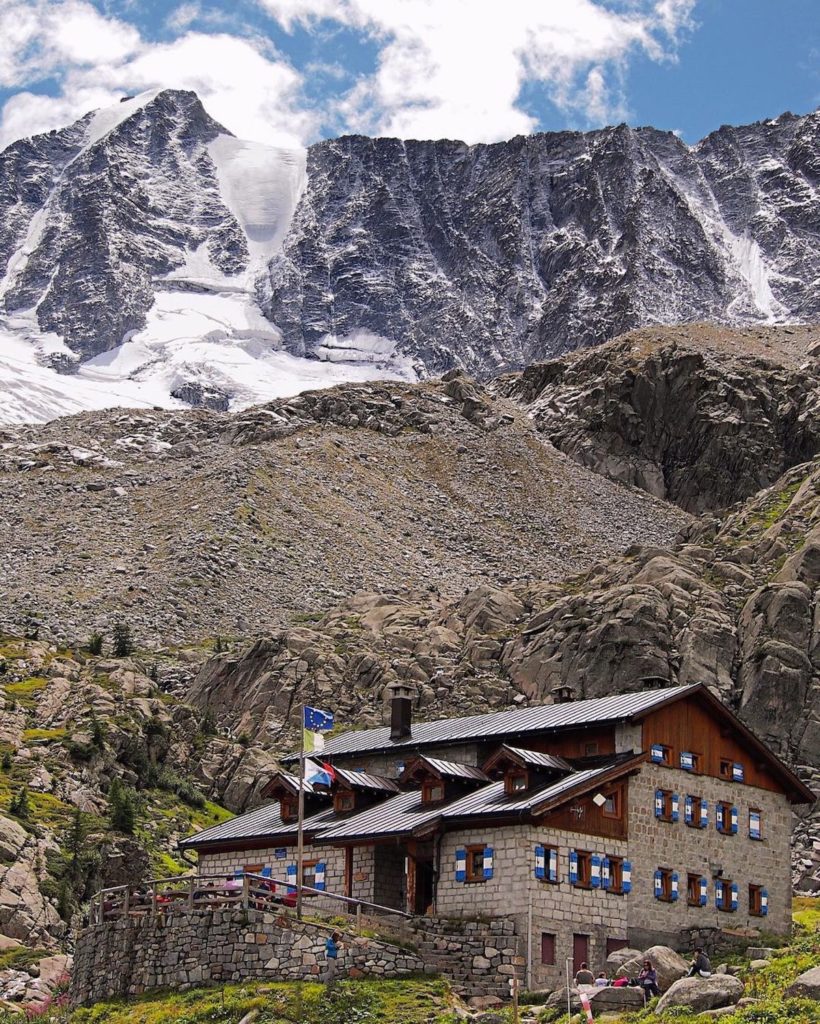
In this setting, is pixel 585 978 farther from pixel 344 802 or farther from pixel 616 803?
pixel 344 802

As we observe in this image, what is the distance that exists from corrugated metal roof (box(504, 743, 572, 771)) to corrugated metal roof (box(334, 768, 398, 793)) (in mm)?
6045

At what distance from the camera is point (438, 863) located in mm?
55375

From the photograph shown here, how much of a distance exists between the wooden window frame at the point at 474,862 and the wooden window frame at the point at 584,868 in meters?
2.99

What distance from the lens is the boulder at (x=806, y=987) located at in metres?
40.5

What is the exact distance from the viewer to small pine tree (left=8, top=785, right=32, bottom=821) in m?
83.9

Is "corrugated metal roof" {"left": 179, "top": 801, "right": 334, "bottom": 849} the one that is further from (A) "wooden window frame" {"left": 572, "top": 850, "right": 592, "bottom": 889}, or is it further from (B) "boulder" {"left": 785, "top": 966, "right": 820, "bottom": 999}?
(B) "boulder" {"left": 785, "top": 966, "right": 820, "bottom": 999}

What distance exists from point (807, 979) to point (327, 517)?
447ft

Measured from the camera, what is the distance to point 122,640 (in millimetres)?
127750

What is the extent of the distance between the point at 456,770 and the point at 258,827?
965cm

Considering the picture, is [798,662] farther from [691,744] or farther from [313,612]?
[313,612]

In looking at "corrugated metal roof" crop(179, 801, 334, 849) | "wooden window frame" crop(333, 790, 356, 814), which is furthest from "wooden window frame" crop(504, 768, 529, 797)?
"corrugated metal roof" crop(179, 801, 334, 849)

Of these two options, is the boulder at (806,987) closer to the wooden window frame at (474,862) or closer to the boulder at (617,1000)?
the boulder at (617,1000)

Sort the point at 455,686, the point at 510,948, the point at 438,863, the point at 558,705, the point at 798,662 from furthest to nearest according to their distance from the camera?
1. the point at 455,686
2. the point at 798,662
3. the point at 558,705
4. the point at 438,863
5. the point at 510,948

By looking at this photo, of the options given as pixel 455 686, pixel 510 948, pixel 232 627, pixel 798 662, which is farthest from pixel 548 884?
pixel 232 627
